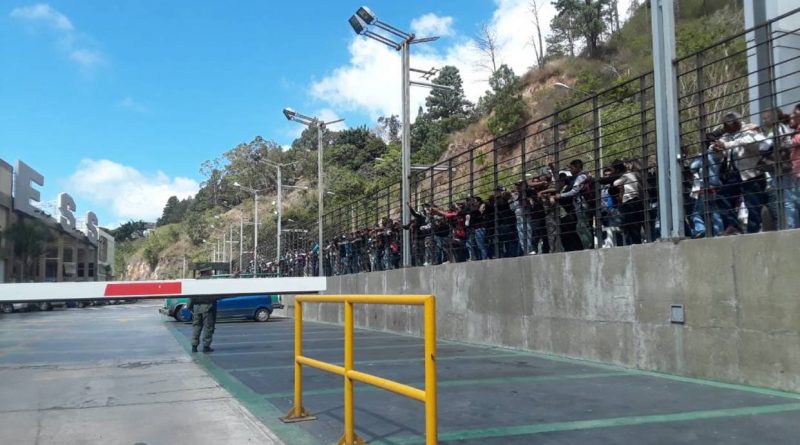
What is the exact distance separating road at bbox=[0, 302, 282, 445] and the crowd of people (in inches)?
241

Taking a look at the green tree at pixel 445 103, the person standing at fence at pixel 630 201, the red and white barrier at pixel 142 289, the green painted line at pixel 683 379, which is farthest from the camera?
the green tree at pixel 445 103

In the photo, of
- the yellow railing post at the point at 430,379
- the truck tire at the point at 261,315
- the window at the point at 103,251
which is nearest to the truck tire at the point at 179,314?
the truck tire at the point at 261,315

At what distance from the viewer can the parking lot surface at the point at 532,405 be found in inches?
220

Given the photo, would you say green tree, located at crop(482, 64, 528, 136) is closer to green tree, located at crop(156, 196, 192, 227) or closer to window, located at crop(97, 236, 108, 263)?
window, located at crop(97, 236, 108, 263)

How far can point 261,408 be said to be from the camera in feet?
23.6

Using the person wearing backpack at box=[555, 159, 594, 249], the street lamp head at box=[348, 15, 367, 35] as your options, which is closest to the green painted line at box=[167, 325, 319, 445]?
the person wearing backpack at box=[555, 159, 594, 249]

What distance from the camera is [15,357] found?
13.6 metres

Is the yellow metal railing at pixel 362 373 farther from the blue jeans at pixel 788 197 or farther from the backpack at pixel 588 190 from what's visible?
the backpack at pixel 588 190

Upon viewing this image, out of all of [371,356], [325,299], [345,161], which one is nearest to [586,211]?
[371,356]

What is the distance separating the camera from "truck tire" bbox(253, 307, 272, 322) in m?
27.7

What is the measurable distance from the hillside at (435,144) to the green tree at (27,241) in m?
18.0

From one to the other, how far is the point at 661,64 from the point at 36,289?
30.6 ft

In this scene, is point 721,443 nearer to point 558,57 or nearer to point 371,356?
point 371,356

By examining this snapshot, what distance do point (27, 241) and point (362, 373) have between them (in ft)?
210
